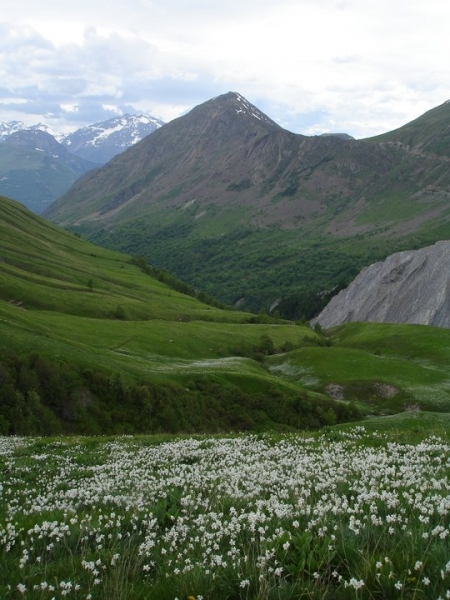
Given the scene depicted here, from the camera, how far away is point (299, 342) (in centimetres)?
11956

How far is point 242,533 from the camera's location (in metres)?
9.48

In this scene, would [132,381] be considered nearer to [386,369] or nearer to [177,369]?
[177,369]

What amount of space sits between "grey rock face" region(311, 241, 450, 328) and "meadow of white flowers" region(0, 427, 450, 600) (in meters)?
143

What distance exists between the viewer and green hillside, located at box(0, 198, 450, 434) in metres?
46.6

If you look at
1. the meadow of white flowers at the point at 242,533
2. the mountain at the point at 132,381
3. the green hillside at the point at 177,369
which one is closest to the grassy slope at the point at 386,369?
the green hillside at the point at 177,369

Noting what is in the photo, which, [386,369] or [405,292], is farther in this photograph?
[405,292]

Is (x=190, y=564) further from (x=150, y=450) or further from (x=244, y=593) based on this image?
(x=150, y=450)

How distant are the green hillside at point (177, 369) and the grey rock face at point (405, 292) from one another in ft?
98.4

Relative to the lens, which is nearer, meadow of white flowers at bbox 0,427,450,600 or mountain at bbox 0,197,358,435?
meadow of white flowers at bbox 0,427,450,600

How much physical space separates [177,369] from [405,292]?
121 m

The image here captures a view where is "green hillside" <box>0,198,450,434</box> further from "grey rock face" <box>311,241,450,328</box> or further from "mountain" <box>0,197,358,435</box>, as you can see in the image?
"grey rock face" <box>311,241,450,328</box>

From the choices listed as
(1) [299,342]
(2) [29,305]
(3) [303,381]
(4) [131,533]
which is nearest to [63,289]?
(2) [29,305]

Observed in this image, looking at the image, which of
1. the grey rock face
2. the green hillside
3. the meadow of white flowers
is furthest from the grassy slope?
the meadow of white flowers

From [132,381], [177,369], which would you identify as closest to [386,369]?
[177,369]
